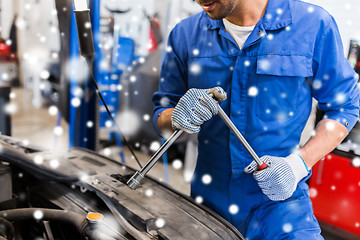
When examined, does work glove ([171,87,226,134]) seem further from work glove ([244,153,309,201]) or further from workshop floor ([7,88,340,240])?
workshop floor ([7,88,340,240])

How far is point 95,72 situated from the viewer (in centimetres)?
201

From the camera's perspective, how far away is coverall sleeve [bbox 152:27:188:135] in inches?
52.6

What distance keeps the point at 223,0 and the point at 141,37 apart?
396 centimetres

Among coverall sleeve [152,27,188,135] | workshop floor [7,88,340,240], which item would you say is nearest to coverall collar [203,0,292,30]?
coverall sleeve [152,27,188,135]

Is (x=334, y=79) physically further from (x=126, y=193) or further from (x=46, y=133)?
(x=46, y=133)

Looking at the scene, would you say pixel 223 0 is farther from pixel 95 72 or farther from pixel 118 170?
pixel 95 72

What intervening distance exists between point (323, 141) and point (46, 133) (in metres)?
3.83

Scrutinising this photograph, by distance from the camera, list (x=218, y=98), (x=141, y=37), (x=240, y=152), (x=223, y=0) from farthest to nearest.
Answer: (x=141, y=37), (x=240, y=152), (x=223, y=0), (x=218, y=98)

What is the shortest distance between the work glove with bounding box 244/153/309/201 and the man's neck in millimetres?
499

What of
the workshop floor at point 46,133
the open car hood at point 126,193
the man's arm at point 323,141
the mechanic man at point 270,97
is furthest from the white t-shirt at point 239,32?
the workshop floor at point 46,133

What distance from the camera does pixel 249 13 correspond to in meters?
Answer: 1.20

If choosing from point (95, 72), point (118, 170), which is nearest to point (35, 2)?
point (95, 72)

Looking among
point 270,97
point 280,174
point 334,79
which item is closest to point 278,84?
point 270,97

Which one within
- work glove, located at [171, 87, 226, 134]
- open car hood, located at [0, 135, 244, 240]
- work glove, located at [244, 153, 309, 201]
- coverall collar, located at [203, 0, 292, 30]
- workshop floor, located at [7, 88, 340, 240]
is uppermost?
coverall collar, located at [203, 0, 292, 30]
